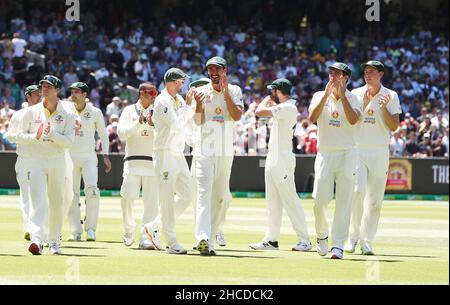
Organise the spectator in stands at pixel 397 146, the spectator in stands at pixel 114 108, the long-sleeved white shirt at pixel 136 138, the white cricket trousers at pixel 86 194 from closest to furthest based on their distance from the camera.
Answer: the long-sleeved white shirt at pixel 136 138 → the white cricket trousers at pixel 86 194 → the spectator in stands at pixel 114 108 → the spectator in stands at pixel 397 146

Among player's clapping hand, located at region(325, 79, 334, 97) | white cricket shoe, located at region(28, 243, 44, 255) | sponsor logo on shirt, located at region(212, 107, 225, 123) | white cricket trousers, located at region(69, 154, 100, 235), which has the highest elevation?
player's clapping hand, located at region(325, 79, 334, 97)

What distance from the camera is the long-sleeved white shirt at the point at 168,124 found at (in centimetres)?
1404

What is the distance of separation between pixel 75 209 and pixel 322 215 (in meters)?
4.37

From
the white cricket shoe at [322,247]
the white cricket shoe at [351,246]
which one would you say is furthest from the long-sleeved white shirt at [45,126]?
the white cricket shoe at [351,246]

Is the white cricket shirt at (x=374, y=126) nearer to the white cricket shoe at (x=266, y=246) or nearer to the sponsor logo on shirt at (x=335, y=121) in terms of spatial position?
the sponsor logo on shirt at (x=335, y=121)

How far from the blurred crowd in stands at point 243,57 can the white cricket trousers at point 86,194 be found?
12986 millimetres

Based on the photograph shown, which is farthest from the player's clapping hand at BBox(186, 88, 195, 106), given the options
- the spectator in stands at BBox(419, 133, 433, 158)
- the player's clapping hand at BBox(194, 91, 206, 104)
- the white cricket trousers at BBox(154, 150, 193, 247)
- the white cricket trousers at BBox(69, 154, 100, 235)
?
the spectator in stands at BBox(419, 133, 433, 158)

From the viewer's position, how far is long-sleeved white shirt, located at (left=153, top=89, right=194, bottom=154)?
14039 millimetres

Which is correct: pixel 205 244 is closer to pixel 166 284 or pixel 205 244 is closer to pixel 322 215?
pixel 322 215

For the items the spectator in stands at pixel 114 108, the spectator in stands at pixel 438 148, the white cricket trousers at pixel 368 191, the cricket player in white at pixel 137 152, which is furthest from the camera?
the spectator in stands at pixel 438 148

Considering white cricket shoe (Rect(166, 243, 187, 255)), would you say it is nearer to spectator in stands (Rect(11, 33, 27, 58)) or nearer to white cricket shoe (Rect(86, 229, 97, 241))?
white cricket shoe (Rect(86, 229, 97, 241))

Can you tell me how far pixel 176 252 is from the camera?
14180mm

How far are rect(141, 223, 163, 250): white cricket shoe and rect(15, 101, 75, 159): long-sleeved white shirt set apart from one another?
5.77 feet
